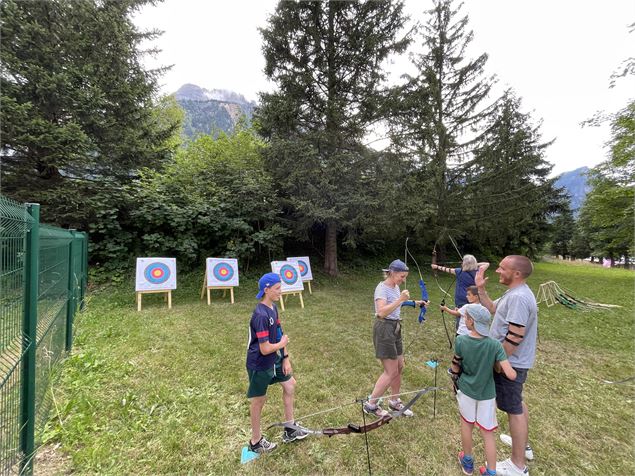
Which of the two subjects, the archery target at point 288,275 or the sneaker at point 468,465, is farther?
the archery target at point 288,275

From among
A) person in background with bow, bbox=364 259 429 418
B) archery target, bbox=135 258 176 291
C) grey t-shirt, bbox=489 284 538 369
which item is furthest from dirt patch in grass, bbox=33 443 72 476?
archery target, bbox=135 258 176 291

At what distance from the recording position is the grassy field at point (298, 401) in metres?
2.07

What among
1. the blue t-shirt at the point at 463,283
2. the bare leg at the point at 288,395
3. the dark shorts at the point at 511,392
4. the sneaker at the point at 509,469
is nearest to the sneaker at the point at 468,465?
the sneaker at the point at 509,469

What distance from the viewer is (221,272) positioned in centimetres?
680

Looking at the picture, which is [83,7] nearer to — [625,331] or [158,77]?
[158,77]

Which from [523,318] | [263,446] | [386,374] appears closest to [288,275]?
[386,374]

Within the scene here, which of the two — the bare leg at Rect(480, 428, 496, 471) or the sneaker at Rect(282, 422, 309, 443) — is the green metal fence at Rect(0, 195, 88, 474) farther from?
the bare leg at Rect(480, 428, 496, 471)

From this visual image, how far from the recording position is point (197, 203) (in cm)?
807

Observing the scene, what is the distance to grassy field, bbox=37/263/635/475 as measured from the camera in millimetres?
2070

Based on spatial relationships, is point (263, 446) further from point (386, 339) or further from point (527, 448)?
point (527, 448)

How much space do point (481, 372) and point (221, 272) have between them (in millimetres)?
6106

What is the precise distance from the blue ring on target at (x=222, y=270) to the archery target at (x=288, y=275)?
1.08m

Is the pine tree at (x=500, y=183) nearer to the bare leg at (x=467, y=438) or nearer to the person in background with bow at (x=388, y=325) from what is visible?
the person in background with bow at (x=388, y=325)

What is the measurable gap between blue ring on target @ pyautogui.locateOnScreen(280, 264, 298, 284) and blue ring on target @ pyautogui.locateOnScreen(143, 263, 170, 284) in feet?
8.71
